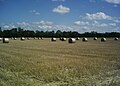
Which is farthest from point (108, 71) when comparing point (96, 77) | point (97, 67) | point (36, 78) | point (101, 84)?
point (36, 78)

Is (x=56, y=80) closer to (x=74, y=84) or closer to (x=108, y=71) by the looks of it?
(x=74, y=84)

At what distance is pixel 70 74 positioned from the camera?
504 inches

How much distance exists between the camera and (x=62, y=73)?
12.9 metres

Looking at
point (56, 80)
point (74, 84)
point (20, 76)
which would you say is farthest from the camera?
point (20, 76)

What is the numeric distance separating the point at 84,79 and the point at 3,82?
3.82 m

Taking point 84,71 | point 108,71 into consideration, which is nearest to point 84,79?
point 84,71

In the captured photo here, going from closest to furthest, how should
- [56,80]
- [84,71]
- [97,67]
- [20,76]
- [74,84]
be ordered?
[74,84], [56,80], [20,76], [84,71], [97,67]

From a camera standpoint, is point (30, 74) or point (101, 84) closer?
point (101, 84)

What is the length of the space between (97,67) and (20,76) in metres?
5.11

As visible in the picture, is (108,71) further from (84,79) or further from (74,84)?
(74,84)

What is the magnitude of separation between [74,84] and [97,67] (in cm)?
474

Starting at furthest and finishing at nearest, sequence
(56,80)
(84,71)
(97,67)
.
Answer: (97,67), (84,71), (56,80)

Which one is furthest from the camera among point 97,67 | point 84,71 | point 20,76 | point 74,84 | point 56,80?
point 97,67

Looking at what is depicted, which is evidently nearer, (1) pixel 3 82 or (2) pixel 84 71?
(1) pixel 3 82
